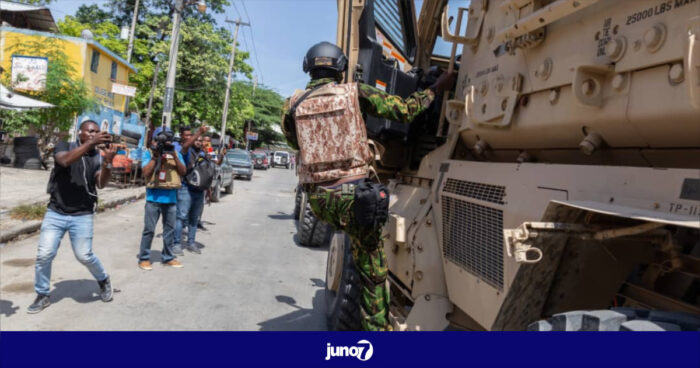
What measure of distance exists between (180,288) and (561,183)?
442cm

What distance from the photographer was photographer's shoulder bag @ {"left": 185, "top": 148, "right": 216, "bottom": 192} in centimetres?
696

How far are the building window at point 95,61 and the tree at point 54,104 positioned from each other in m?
4.15

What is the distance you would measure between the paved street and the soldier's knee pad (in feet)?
6.18

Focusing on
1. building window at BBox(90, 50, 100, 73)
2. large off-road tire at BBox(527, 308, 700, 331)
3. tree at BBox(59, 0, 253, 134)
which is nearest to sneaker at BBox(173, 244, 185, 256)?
large off-road tire at BBox(527, 308, 700, 331)

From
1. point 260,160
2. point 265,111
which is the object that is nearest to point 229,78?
point 260,160

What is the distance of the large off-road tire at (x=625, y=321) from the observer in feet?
5.10

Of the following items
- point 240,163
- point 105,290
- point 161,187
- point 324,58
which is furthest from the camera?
point 240,163

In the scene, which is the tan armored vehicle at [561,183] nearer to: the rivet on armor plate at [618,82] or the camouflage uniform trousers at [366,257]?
the rivet on armor plate at [618,82]

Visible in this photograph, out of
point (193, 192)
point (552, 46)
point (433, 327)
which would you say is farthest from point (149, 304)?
point (552, 46)

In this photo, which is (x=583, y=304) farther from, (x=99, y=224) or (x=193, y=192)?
(x=99, y=224)

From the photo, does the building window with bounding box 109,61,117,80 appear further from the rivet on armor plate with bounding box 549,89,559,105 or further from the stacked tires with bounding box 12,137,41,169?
the rivet on armor plate with bounding box 549,89,559,105

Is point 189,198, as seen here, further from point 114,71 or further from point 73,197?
point 114,71

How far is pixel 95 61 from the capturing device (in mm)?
22516

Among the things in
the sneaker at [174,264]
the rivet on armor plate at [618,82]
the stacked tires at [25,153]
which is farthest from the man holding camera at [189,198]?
the stacked tires at [25,153]
